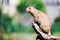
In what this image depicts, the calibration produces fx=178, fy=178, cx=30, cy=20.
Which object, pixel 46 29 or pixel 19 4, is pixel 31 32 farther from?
pixel 46 29

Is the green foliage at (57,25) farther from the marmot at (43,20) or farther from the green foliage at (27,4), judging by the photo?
the marmot at (43,20)

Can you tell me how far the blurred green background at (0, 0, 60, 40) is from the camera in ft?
5.15

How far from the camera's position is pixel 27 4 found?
1563 mm

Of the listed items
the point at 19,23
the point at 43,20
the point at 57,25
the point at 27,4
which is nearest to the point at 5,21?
the point at 19,23

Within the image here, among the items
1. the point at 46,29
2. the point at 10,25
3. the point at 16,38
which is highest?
the point at 46,29

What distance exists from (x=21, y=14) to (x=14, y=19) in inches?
3.1

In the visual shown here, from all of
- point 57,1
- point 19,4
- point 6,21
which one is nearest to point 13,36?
point 6,21

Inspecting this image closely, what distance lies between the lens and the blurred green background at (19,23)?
1.57 m

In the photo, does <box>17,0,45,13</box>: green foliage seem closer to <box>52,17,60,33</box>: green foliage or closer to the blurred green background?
the blurred green background

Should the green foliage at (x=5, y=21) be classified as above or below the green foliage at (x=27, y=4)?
below

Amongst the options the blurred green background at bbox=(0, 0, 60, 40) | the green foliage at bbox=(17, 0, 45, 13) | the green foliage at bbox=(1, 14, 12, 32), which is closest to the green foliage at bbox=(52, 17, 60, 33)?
the blurred green background at bbox=(0, 0, 60, 40)

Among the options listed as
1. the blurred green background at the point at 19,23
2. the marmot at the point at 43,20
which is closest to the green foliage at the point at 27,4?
the blurred green background at the point at 19,23

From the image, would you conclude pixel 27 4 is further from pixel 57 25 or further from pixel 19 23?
pixel 57 25

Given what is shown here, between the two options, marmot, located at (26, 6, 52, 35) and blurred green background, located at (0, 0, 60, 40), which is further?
blurred green background, located at (0, 0, 60, 40)
